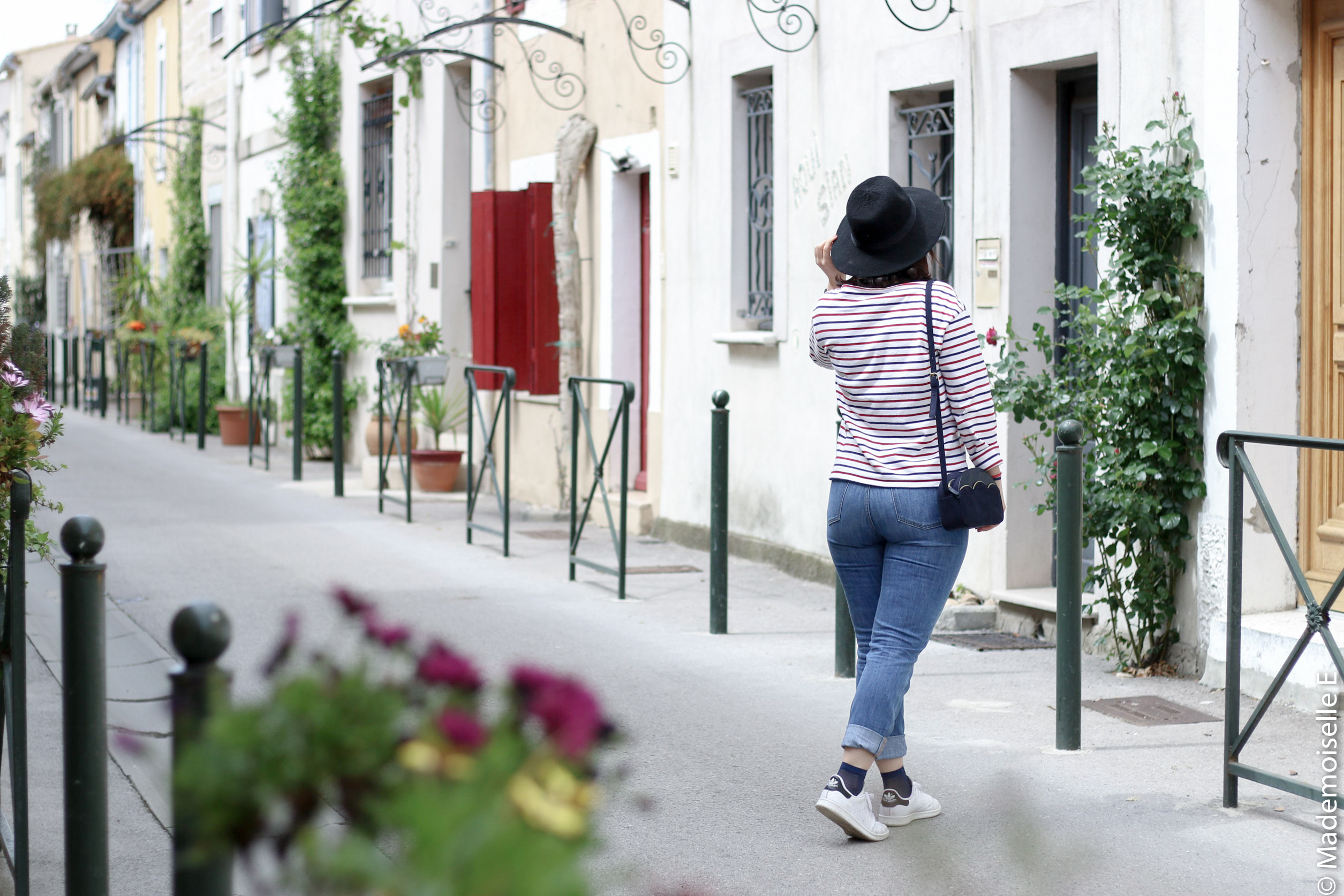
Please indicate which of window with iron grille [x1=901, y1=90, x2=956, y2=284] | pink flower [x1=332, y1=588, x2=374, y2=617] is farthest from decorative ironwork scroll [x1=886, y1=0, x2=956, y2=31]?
pink flower [x1=332, y1=588, x2=374, y2=617]

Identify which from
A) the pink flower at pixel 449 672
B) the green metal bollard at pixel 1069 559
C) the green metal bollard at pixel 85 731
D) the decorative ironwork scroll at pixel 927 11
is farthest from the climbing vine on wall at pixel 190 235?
the pink flower at pixel 449 672

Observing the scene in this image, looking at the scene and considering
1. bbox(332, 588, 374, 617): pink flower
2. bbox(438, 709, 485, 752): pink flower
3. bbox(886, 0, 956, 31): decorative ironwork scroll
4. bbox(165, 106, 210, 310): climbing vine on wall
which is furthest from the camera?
bbox(165, 106, 210, 310): climbing vine on wall

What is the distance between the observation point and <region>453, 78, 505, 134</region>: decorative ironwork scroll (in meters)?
13.4

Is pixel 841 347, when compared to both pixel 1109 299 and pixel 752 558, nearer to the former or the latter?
pixel 1109 299

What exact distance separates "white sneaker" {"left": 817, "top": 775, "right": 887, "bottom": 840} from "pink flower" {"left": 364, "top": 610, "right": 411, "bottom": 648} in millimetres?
3010

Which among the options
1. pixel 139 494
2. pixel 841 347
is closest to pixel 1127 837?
pixel 841 347

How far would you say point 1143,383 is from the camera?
6.29 m

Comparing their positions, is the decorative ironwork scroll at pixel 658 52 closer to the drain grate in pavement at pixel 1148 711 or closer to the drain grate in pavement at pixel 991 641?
the drain grate in pavement at pixel 991 641

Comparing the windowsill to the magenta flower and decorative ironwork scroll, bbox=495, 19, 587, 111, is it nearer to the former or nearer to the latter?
decorative ironwork scroll, bbox=495, 19, 587, 111

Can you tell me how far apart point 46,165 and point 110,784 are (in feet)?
114

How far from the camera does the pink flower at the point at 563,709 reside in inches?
52.9

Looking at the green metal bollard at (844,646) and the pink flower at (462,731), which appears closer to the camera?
the pink flower at (462,731)

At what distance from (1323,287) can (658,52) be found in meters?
5.63

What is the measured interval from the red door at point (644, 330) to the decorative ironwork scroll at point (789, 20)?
233cm
